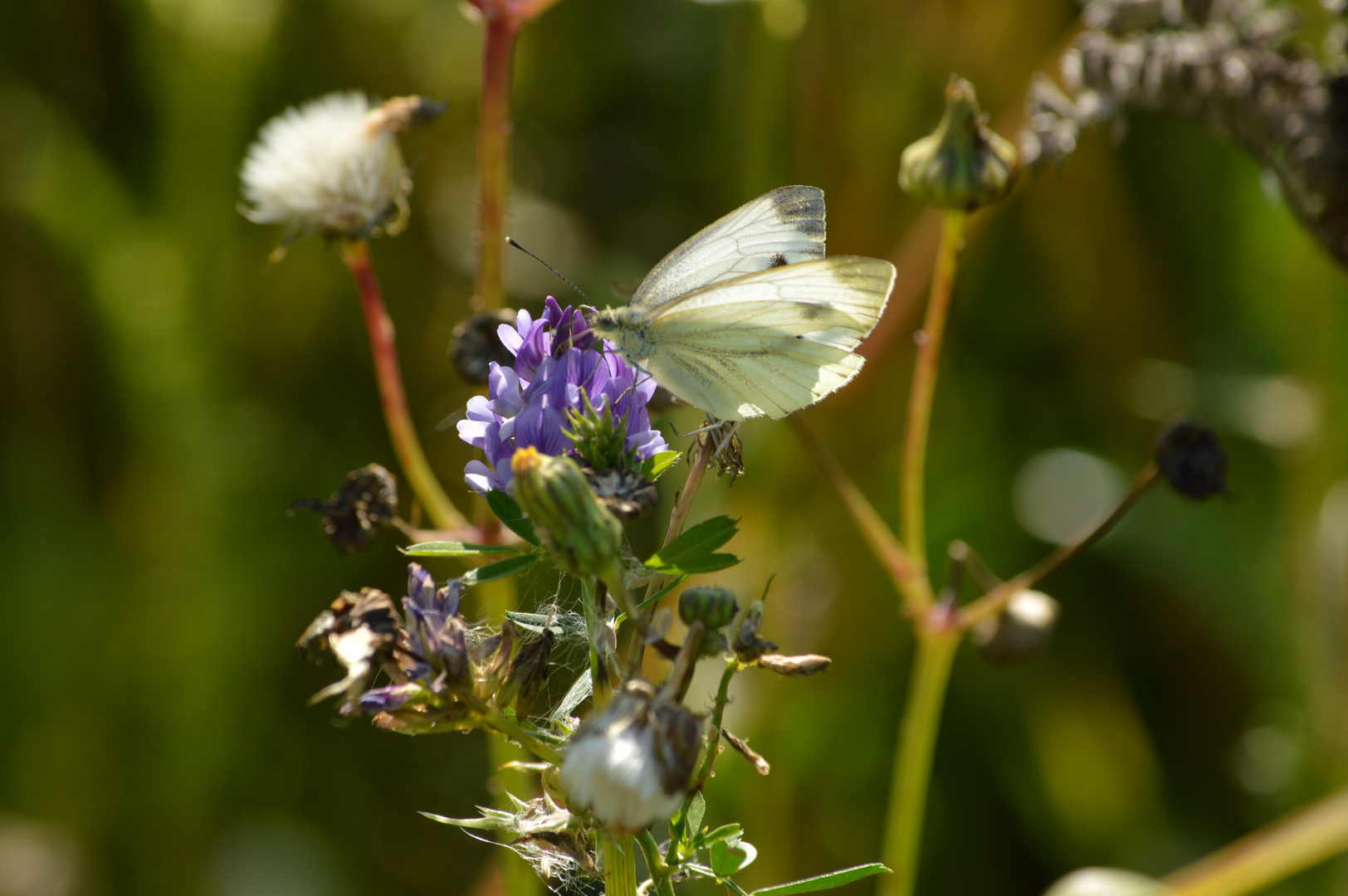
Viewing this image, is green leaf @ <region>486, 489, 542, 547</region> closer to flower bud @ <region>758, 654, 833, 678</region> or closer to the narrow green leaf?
the narrow green leaf

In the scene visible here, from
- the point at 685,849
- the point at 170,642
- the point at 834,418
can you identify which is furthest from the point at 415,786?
the point at 685,849

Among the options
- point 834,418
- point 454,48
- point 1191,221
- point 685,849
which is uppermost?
point 454,48

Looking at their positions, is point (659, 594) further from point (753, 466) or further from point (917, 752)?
point (753, 466)

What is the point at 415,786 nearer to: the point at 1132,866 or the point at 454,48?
the point at 1132,866

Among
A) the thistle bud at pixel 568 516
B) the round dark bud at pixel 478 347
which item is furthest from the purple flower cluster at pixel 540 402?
the round dark bud at pixel 478 347

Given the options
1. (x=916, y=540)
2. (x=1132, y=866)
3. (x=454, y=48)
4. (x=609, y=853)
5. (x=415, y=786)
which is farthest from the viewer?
(x=454, y=48)

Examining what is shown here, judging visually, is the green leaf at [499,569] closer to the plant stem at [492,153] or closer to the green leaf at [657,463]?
the green leaf at [657,463]

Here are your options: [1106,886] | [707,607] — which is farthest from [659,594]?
[1106,886]
